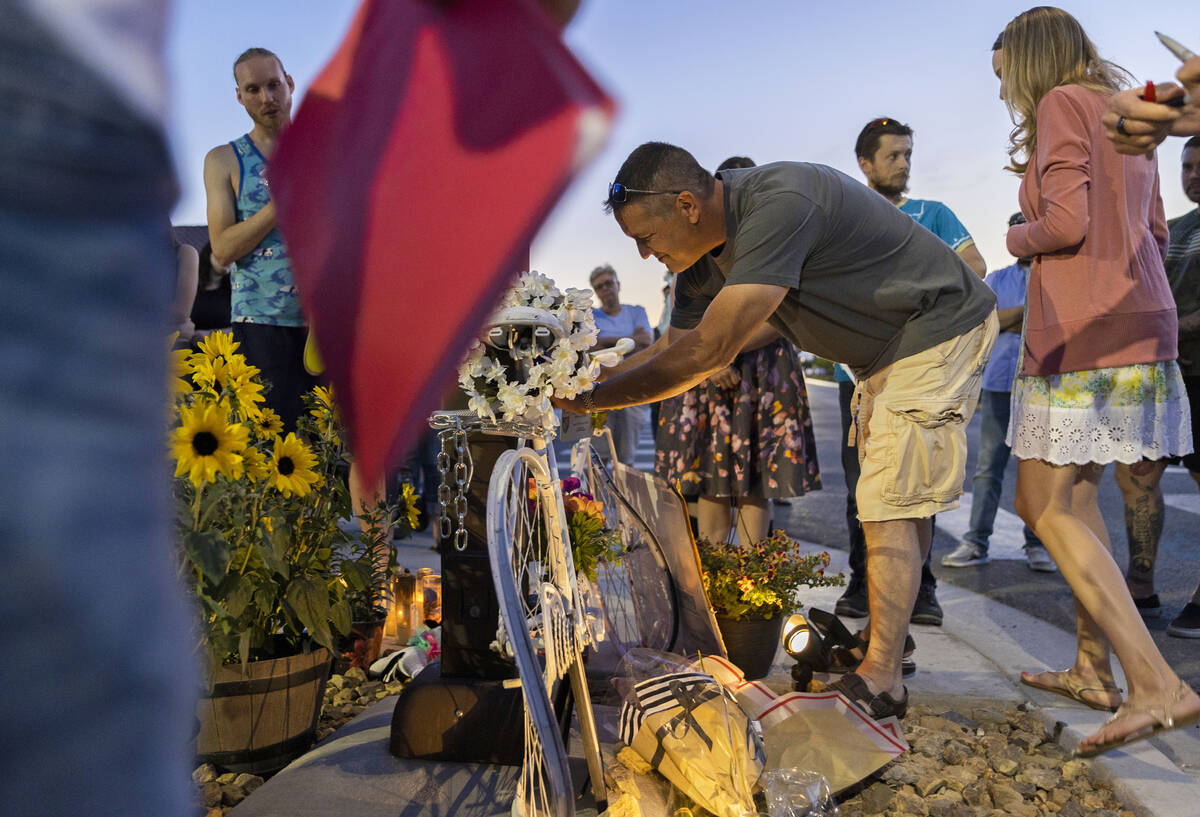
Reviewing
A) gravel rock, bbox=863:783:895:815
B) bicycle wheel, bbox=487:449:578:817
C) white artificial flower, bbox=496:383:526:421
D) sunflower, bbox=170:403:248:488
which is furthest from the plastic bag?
sunflower, bbox=170:403:248:488

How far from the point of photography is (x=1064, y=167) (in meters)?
2.72

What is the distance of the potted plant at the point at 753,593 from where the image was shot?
10.3 feet

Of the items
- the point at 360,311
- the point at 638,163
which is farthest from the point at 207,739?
the point at 360,311

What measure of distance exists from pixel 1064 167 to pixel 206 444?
2452mm

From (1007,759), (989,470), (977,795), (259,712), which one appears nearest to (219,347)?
Result: (259,712)

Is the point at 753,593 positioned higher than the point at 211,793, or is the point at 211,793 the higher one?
the point at 753,593

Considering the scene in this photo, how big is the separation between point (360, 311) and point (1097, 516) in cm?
285

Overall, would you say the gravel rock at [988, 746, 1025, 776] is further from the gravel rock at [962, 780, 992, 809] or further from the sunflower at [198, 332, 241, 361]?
the sunflower at [198, 332, 241, 361]

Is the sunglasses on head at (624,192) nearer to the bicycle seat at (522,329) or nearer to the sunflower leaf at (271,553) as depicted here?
the bicycle seat at (522,329)

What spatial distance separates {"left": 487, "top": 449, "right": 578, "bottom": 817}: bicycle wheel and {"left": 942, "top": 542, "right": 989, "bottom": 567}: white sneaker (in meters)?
3.57

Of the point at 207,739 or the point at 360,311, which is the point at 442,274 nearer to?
the point at 360,311

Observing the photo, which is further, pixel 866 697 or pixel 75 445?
pixel 866 697

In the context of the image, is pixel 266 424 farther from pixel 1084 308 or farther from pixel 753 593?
pixel 1084 308

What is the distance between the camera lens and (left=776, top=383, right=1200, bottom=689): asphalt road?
398 cm
